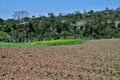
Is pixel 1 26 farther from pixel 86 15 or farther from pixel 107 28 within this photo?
pixel 86 15

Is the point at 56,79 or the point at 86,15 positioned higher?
the point at 86,15

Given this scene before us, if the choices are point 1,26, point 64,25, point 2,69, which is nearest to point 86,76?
point 2,69

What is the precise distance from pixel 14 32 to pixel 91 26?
15.5m

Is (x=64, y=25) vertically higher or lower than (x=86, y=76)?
higher

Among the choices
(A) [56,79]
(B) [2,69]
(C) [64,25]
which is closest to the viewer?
(A) [56,79]

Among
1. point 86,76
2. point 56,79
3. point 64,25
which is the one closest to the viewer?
point 56,79

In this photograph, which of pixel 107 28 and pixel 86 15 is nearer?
pixel 107 28

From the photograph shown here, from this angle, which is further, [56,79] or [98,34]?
[98,34]

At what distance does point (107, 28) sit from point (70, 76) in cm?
5329

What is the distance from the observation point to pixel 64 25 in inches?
2557

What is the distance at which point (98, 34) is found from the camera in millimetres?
61062

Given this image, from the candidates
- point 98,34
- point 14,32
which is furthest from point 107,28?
point 14,32

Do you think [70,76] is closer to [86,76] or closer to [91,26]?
[86,76]

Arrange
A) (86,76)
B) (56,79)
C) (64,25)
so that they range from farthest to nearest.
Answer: (64,25)
(86,76)
(56,79)
